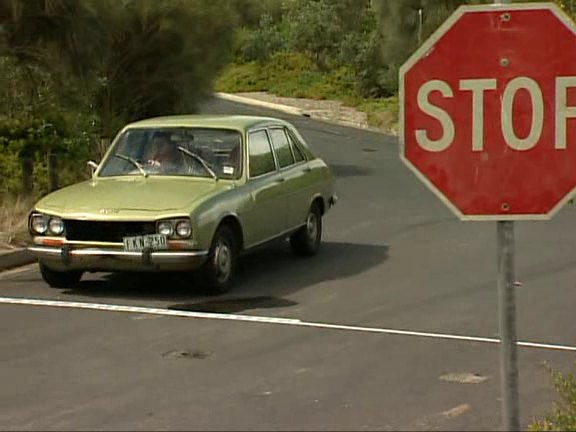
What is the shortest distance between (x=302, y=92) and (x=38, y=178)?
33224 millimetres

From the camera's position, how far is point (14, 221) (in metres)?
13.6

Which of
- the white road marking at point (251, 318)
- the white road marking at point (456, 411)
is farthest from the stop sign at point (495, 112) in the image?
the white road marking at point (251, 318)

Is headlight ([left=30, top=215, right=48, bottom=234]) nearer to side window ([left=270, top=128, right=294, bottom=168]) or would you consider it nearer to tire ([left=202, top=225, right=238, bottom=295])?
tire ([left=202, top=225, right=238, bottom=295])

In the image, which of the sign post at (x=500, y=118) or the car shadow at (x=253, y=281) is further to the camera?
the car shadow at (x=253, y=281)

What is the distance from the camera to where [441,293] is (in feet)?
35.7

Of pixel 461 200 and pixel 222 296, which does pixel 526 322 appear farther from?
pixel 461 200

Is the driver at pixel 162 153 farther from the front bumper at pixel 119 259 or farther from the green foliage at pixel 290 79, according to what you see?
the green foliage at pixel 290 79

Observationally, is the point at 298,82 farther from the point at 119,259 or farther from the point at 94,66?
the point at 119,259

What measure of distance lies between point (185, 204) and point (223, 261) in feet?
2.32

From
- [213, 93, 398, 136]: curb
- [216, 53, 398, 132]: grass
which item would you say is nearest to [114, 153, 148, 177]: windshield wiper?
[213, 93, 398, 136]: curb

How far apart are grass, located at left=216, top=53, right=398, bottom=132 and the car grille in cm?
Result: 3030

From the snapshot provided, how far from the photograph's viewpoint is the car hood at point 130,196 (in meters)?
10.5

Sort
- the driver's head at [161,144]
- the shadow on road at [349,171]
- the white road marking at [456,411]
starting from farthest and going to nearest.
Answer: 1. the shadow on road at [349,171]
2. the driver's head at [161,144]
3. the white road marking at [456,411]

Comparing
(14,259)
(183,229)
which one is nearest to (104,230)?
(183,229)
